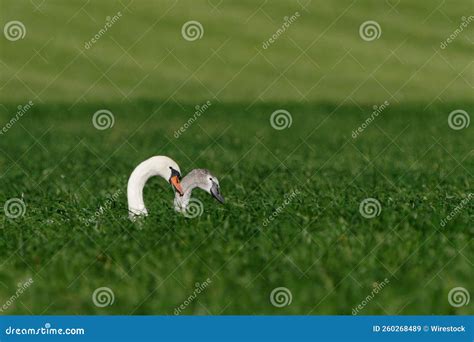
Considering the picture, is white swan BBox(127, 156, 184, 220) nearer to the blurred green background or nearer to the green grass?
the green grass

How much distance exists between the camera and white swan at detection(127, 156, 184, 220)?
279 inches

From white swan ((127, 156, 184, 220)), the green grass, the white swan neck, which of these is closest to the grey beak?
the green grass

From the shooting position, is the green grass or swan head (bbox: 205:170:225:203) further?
swan head (bbox: 205:170:225:203)

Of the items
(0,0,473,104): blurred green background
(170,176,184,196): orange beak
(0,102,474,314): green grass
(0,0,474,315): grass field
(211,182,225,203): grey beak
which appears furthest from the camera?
(0,0,473,104): blurred green background

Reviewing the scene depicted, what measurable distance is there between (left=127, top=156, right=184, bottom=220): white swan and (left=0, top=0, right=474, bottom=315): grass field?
15cm

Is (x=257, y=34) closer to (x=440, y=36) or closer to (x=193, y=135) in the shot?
(x=440, y=36)

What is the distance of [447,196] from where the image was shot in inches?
320

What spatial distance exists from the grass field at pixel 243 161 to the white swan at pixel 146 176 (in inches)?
5.8

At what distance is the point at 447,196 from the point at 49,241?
12.7 ft

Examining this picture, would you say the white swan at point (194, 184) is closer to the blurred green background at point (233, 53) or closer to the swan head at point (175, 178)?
the swan head at point (175, 178)

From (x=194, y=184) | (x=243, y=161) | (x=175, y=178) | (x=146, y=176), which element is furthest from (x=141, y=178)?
(x=243, y=161)

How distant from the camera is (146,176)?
714cm

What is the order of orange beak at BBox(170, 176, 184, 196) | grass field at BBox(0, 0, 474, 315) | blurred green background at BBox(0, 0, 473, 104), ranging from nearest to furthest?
1. grass field at BBox(0, 0, 474, 315)
2. orange beak at BBox(170, 176, 184, 196)
3. blurred green background at BBox(0, 0, 473, 104)

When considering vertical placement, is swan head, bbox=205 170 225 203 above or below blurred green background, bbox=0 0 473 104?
below
